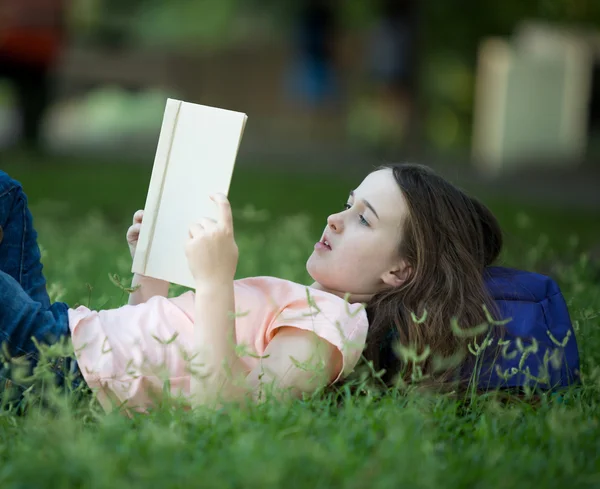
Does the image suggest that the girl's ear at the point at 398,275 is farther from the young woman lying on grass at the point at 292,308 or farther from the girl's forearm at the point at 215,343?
the girl's forearm at the point at 215,343

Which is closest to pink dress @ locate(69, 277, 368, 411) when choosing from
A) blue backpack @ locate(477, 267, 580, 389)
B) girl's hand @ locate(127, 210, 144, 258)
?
girl's hand @ locate(127, 210, 144, 258)

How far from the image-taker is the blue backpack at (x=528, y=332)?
8.65ft

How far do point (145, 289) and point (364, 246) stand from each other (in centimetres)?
73

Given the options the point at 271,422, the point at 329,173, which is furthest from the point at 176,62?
the point at 271,422

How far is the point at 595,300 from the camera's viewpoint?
12.3 ft

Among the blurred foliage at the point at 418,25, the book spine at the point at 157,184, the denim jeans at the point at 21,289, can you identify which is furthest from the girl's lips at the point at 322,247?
the blurred foliage at the point at 418,25

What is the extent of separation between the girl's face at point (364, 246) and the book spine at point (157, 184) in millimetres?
475

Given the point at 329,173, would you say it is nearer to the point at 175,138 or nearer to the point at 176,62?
the point at 176,62

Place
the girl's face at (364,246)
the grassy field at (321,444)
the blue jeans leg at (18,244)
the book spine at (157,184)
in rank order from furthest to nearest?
the blue jeans leg at (18,244), the girl's face at (364,246), the book spine at (157,184), the grassy field at (321,444)

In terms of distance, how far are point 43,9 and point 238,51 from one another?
901 centimetres

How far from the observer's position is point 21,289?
8.44 feet

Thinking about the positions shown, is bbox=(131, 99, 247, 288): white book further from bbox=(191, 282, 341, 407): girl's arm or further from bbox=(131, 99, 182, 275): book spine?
bbox=(191, 282, 341, 407): girl's arm

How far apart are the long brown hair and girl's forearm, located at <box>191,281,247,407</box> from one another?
1.54ft

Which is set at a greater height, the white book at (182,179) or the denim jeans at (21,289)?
the white book at (182,179)
